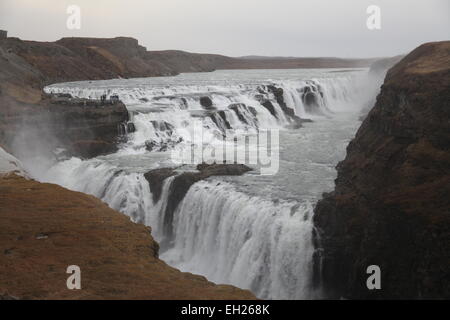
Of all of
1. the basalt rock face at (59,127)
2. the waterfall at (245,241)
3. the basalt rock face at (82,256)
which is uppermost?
the basalt rock face at (59,127)

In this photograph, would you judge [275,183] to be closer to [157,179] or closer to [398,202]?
[157,179]

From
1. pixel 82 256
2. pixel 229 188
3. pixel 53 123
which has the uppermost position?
pixel 53 123

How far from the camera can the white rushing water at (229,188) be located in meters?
12.3

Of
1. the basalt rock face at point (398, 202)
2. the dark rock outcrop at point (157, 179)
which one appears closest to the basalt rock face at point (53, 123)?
the dark rock outcrop at point (157, 179)

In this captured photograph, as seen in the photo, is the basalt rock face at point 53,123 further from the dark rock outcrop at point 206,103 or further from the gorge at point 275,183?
the dark rock outcrop at point 206,103

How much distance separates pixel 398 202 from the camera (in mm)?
10438

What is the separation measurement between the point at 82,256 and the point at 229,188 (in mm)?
7164

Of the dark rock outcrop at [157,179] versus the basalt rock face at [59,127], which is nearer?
the dark rock outcrop at [157,179]

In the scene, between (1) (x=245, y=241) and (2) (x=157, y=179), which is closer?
(1) (x=245, y=241)

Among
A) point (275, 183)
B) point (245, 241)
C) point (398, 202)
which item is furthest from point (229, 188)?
point (398, 202)

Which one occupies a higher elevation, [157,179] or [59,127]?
[59,127]

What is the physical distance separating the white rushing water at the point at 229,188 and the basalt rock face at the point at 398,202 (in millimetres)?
804
